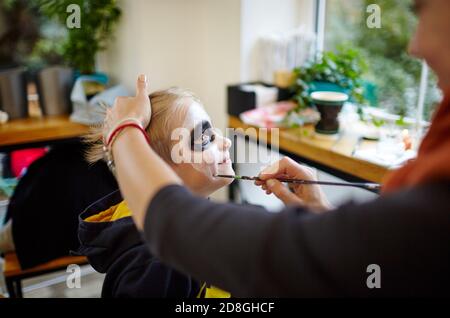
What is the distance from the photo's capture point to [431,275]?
18.8 inches

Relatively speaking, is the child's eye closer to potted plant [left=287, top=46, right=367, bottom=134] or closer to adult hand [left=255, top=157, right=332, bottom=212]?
adult hand [left=255, top=157, right=332, bottom=212]

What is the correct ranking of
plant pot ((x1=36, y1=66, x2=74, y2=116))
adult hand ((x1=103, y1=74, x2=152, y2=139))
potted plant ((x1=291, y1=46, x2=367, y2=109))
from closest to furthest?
adult hand ((x1=103, y1=74, x2=152, y2=139))
potted plant ((x1=291, y1=46, x2=367, y2=109))
plant pot ((x1=36, y1=66, x2=74, y2=116))

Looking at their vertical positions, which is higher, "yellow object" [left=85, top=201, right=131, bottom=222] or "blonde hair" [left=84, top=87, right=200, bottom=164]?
"blonde hair" [left=84, top=87, right=200, bottom=164]

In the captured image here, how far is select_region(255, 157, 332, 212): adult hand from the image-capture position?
90cm

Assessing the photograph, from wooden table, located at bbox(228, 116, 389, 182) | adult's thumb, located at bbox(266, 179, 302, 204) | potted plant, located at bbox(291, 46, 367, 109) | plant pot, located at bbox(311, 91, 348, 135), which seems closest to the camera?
adult's thumb, located at bbox(266, 179, 302, 204)

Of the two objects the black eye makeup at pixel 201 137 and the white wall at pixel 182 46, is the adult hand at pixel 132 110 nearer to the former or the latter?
the black eye makeup at pixel 201 137

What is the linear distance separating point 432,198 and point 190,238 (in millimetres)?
258

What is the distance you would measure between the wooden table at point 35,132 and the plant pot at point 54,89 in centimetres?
15

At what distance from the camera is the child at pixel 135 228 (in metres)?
0.92

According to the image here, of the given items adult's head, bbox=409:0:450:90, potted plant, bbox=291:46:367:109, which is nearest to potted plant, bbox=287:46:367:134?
potted plant, bbox=291:46:367:109

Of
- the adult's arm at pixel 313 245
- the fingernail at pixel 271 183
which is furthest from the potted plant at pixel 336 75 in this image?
the adult's arm at pixel 313 245

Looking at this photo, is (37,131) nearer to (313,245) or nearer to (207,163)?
(207,163)

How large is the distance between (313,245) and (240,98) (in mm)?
1755

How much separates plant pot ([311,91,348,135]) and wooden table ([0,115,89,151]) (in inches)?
40.7
